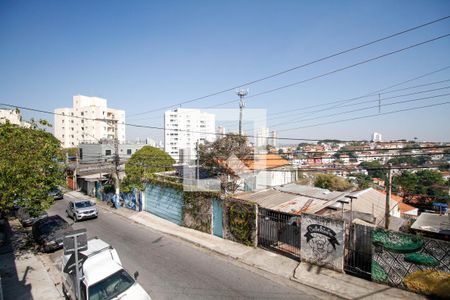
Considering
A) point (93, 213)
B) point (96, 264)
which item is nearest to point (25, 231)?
point (93, 213)

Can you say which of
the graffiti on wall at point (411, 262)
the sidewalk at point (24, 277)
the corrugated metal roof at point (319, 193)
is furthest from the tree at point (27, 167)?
the corrugated metal roof at point (319, 193)

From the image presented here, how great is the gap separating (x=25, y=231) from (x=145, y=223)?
797 cm

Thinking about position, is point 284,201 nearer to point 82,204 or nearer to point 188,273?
point 188,273

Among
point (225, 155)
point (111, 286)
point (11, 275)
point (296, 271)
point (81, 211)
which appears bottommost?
point (11, 275)

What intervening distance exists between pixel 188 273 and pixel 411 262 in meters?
7.81

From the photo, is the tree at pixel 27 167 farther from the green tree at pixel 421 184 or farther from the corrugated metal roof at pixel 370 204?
the green tree at pixel 421 184

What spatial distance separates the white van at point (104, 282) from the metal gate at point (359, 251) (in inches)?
292

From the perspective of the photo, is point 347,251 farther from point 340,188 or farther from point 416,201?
point 416,201

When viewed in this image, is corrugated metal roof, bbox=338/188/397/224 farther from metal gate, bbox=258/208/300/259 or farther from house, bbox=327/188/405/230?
metal gate, bbox=258/208/300/259

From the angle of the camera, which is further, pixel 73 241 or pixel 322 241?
pixel 322 241

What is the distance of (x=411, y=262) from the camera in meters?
8.32

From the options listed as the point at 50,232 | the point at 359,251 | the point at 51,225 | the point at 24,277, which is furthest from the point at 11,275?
the point at 359,251

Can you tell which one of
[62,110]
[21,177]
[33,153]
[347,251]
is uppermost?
[62,110]

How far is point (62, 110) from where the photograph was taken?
87.7 m
